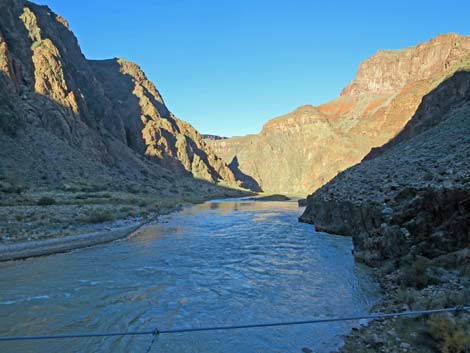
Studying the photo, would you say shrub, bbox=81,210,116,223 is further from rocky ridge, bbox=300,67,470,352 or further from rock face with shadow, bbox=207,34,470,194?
rock face with shadow, bbox=207,34,470,194

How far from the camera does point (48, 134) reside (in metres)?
53.2

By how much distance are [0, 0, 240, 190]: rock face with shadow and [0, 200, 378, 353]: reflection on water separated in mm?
34071

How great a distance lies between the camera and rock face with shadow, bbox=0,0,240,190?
47.2m

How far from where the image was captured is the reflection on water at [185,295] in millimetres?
6512

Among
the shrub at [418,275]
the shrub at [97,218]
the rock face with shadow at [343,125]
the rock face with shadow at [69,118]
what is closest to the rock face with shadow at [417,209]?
the shrub at [418,275]

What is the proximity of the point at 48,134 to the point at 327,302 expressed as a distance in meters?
56.7

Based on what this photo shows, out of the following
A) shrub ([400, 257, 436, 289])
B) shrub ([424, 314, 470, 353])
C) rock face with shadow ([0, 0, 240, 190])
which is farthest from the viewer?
rock face with shadow ([0, 0, 240, 190])

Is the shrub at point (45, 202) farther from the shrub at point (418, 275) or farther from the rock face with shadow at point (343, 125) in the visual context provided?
the rock face with shadow at point (343, 125)

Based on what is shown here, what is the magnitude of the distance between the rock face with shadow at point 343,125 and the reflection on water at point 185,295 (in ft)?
255

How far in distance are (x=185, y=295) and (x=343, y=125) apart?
142487mm

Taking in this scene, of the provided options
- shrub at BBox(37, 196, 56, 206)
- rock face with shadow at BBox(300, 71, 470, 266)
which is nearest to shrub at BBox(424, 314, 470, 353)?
rock face with shadow at BBox(300, 71, 470, 266)

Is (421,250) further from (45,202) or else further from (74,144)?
(74,144)

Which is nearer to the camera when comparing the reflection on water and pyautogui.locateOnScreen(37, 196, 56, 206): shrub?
the reflection on water

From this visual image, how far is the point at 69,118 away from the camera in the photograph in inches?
2446
